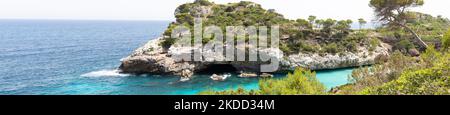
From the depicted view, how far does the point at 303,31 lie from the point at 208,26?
38.0 ft

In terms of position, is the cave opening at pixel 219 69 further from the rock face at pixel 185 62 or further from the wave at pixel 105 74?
the wave at pixel 105 74

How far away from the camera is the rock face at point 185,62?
35.8m

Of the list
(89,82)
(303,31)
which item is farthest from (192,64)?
(303,31)

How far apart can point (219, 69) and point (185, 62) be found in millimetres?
4357

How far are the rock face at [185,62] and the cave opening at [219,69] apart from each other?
0.55 m

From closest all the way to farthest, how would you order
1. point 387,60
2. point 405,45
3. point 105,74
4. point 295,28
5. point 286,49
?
1. point 387,60
2. point 105,74
3. point 286,49
4. point 405,45
5. point 295,28

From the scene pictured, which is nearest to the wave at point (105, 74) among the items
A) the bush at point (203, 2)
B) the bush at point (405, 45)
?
the bush at point (203, 2)

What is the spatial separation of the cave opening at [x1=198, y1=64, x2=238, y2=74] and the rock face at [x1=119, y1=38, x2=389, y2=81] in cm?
55

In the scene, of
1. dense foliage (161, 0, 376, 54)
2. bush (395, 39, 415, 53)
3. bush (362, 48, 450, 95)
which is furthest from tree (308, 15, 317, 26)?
bush (362, 48, 450, 95)

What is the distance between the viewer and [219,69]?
128ft
